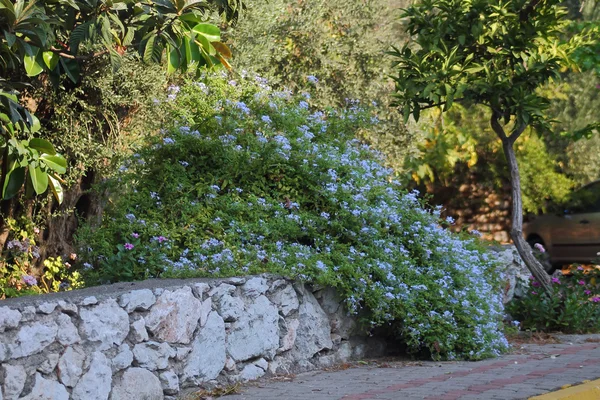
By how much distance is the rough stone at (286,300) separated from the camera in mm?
6727

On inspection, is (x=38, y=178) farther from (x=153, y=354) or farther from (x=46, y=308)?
(x=153, y=354)

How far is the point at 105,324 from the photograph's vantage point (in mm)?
5340

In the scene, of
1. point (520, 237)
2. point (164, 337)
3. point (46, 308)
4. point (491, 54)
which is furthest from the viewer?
point (520, 237)

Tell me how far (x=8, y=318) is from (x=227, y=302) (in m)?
1.90

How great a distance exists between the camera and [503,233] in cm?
2069

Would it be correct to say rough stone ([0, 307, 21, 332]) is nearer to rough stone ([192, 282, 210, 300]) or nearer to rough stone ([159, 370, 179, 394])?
rough stone ([159, 370, 179, 394])

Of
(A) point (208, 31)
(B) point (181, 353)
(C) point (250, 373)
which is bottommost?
(C) point (250, 373)

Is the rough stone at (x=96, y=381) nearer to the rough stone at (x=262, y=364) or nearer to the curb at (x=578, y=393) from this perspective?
the rough stone at (x=262, y=364)

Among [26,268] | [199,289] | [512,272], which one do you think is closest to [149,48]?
[199,289]

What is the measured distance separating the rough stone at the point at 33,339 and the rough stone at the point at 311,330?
238cm

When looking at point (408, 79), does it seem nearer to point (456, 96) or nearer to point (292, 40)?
point (456, 96)

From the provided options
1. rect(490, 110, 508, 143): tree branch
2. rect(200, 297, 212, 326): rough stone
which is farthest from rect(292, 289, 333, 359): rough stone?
rect(490, 110, 508, 143): tree branch

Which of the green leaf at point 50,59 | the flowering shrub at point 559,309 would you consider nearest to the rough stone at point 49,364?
the green leaf at point 50,59

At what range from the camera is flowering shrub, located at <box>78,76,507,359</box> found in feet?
22.9
